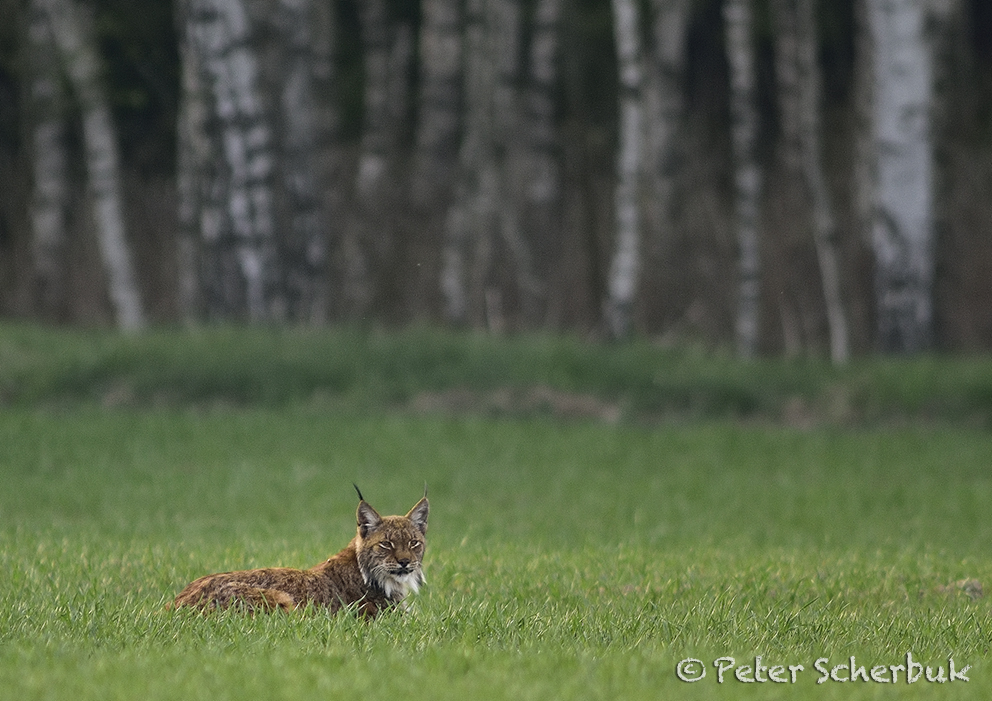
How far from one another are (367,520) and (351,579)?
427 mm

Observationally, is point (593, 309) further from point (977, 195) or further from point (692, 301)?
point (977, 195)

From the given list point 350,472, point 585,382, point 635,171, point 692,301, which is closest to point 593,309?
point 692,301

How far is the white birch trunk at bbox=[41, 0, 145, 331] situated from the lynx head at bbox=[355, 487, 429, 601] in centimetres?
1570

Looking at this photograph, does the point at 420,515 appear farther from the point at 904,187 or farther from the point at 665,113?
the point at 665,113

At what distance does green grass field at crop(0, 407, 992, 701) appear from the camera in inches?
251

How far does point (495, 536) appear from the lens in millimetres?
12289

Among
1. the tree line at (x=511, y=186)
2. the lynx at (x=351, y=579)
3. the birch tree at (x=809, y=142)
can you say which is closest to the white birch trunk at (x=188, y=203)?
the tree line at (x=511, y=186)

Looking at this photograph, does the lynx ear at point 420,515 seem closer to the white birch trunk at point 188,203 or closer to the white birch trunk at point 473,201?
the white birch trunk at point 473,201

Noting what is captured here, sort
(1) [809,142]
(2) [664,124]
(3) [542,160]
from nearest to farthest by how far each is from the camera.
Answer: (1) [809,142], (3) [542,160], (2) [664,124]

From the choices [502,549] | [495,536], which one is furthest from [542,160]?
[502,549]

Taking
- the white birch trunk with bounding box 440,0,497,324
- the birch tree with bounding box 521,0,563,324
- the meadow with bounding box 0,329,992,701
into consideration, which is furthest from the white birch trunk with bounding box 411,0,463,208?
the meadow with bounding box 0,329,992,701

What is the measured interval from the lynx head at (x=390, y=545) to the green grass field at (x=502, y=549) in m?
0.28

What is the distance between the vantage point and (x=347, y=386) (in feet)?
61.9

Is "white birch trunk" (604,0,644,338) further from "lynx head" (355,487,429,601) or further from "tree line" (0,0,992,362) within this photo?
"lynx head" (355,487,429,601)
